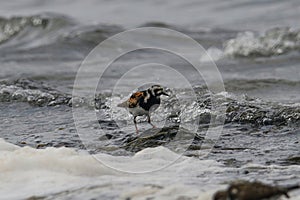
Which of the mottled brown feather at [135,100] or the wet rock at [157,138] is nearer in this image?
the wet rock at [157,138]

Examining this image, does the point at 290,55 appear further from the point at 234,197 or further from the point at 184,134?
the point at 234,197

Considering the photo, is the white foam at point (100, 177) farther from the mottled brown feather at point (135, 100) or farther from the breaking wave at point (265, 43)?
the breaking wave at point (265, 43)

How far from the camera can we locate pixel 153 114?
27.6 ft

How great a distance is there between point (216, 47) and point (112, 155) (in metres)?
9.32

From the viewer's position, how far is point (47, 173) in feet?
17.4

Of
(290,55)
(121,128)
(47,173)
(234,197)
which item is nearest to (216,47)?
(290,55)

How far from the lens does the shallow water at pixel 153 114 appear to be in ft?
17.3

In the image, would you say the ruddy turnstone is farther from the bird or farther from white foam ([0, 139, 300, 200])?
the bird

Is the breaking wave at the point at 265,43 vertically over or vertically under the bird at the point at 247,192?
over

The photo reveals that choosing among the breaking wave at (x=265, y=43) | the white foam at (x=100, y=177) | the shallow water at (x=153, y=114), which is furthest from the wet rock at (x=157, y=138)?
the breaking wave at (x=265, y=43)

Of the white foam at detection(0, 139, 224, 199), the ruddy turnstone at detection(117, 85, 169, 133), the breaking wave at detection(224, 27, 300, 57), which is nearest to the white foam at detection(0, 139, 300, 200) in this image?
the white foam at detection(0, 139, 224, 199)

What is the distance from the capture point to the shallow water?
207 inches

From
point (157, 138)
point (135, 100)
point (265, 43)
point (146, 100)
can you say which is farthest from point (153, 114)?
point (265, 43)

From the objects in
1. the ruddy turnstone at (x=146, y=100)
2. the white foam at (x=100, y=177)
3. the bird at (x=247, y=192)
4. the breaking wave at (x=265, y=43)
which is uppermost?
the breaking wave at (x=265, y=43)
